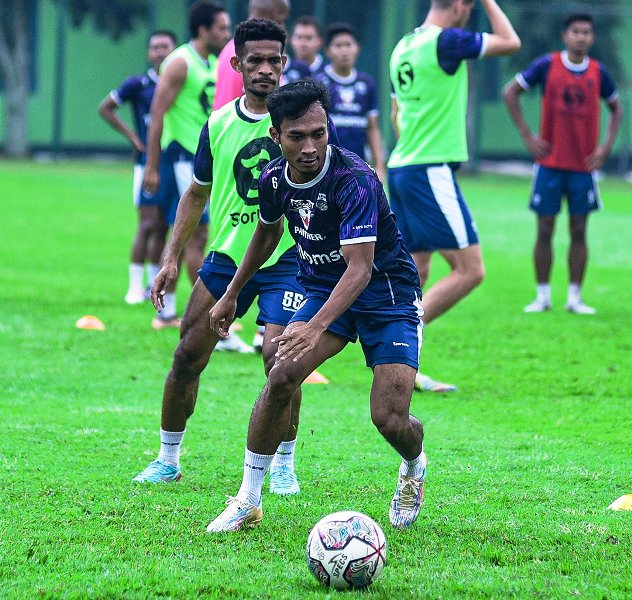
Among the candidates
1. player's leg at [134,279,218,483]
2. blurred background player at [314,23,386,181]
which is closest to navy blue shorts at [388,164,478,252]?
blurred background player at [314,23,386,181]

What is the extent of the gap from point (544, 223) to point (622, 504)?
6725mm

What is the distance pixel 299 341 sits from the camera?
4.83 metres

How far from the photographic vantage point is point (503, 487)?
5.90 metres

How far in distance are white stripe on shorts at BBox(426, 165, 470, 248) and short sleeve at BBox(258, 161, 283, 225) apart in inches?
131

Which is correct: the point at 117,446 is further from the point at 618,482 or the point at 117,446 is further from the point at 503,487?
the point at 618,482

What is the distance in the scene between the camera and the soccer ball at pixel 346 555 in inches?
176

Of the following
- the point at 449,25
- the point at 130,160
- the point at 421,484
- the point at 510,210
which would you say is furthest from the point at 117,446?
the point at 130,160

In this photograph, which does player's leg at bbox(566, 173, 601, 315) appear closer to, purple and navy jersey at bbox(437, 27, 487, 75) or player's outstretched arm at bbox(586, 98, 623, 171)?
player's outstretched arm at bbox(586, 98, 623, 171)

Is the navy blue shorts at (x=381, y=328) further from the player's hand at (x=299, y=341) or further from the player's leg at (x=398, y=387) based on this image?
the player's hand at (x=299, y=341)

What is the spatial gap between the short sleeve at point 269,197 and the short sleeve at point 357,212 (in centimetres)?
35

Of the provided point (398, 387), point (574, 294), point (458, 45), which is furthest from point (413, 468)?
point (574, 294)

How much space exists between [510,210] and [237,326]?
1496cm


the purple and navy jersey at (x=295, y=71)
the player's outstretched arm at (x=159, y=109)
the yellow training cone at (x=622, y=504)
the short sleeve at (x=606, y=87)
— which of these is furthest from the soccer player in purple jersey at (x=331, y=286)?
the short sleeve at (x=606, y=87)

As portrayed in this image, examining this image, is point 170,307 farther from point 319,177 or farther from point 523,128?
point 319,177
